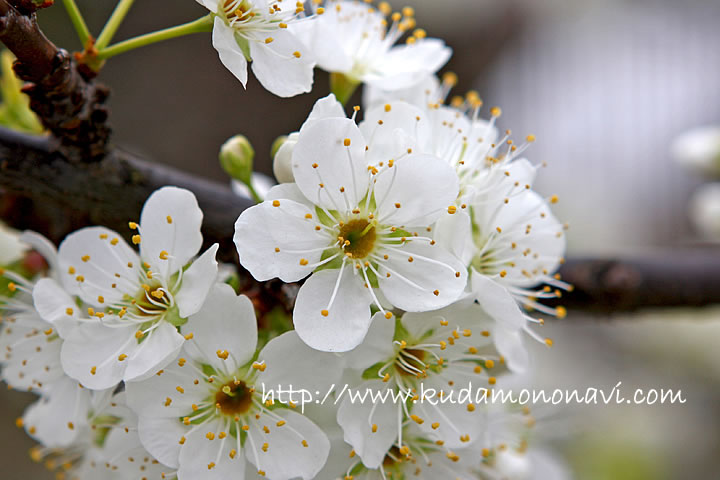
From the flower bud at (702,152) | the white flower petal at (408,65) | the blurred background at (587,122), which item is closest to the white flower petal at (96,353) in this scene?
the white flower petal at (408,65)

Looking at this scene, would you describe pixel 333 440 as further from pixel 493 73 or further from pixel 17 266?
pixel 493 73

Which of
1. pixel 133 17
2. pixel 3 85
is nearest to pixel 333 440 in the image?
pixel 3 85

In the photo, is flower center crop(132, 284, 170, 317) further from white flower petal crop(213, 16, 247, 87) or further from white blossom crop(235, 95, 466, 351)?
white flower petal crop(213, 16, 247, 87)

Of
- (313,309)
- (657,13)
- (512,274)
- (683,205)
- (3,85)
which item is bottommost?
(3,85)

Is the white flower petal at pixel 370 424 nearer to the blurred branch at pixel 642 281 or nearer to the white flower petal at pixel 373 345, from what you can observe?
the white flower petal at pixel 373 345

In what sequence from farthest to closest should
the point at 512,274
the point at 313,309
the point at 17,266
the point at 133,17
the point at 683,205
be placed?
the point at 683,205 < the point at 133,17 < the point at 17,266 < the point at 512,274 < the point at 313,309

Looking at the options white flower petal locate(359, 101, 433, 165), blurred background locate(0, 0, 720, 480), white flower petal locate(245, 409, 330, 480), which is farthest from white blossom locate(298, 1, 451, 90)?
blurred background locate(0, 0, 720, 480)

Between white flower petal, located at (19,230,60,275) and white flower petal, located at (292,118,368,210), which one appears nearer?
white flower petal, located at (292,118,368,210)
